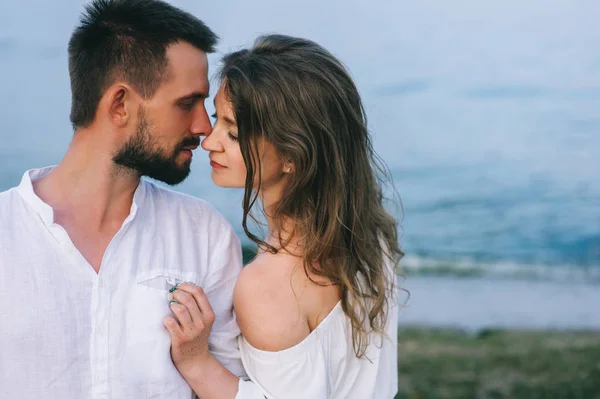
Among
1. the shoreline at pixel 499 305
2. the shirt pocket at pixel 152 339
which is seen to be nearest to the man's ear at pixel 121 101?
the shirt pocket at pixel 152 339

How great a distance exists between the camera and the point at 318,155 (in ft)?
7.66

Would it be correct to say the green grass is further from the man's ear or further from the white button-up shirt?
the man's ear

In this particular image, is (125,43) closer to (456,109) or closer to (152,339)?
(152,339)

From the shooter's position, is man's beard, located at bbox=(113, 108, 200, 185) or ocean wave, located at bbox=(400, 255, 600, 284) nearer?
man's beard, located at bbox=(113, 108, 200, 185)

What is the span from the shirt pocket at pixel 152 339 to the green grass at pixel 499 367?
2.24m

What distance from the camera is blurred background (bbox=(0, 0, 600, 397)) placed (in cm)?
532

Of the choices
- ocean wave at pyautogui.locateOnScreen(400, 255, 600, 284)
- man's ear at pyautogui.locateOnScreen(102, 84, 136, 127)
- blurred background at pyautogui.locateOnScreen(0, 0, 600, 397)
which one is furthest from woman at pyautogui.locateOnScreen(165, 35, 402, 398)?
ocean wave at pyautogui.locateOnScreen(400, 255, 600, 284)

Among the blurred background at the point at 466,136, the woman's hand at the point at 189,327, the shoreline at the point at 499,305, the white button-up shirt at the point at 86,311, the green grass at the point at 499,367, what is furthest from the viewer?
the shoreline at the point at 499,305

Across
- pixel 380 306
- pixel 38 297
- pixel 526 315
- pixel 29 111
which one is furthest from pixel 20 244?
pixel 526 315

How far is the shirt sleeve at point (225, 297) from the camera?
2.38 m

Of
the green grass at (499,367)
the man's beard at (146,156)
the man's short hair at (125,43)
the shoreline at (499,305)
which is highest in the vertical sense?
the man's short hair at (125,43)

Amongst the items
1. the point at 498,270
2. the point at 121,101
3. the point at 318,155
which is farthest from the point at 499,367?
the point at 121,101

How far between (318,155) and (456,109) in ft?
13.0

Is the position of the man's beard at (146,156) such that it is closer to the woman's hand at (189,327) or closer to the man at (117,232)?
the man at (117,232)
